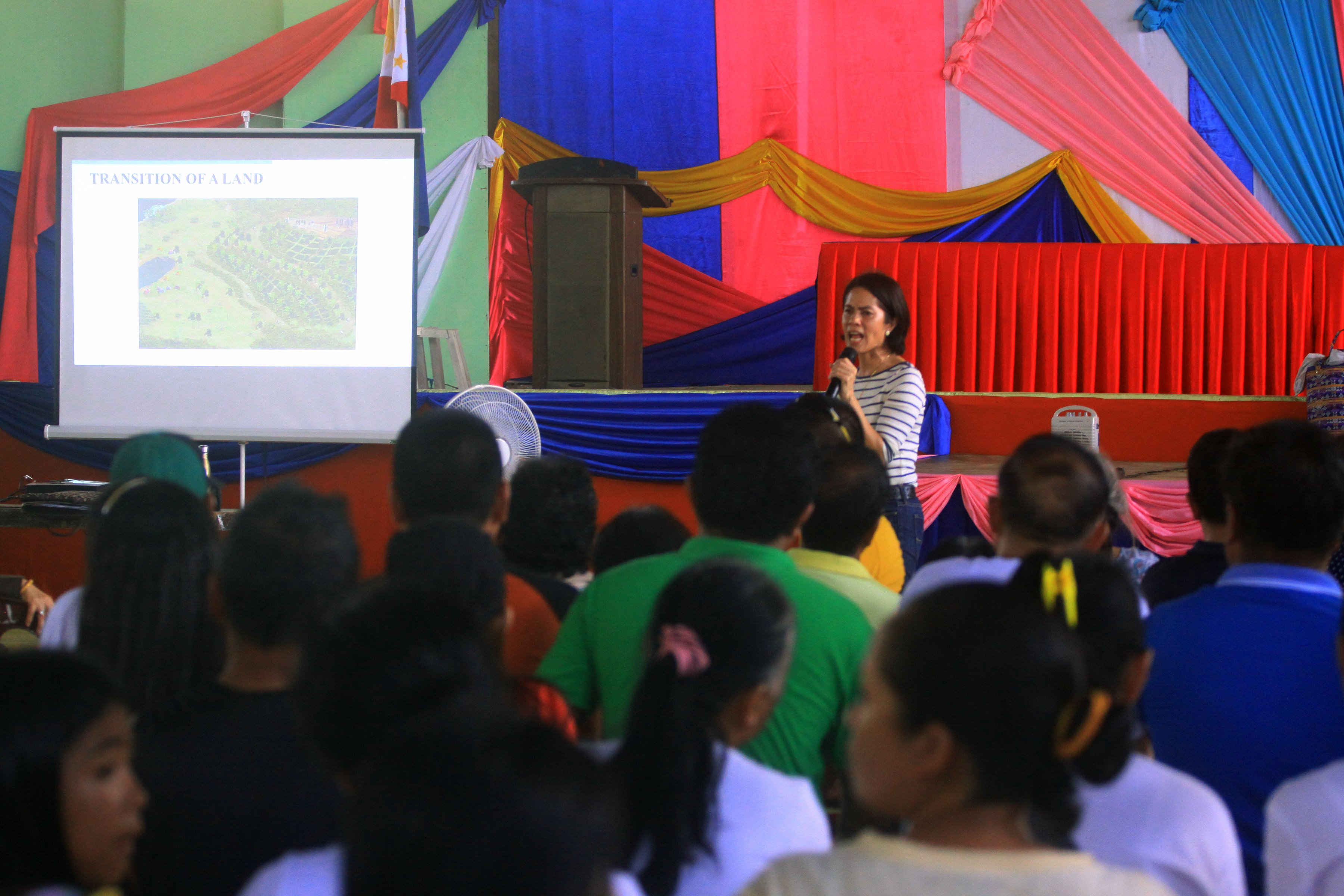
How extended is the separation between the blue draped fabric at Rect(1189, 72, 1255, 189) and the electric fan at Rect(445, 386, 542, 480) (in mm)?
4771

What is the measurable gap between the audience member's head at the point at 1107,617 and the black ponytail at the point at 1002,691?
0.43 ft

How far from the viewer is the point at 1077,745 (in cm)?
78

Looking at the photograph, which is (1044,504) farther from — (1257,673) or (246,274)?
(246,274)

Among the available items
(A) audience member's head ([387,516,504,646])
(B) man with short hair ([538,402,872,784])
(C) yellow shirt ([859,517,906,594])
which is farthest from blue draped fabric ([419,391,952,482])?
(A) audience member's head ([387,516,504,646])

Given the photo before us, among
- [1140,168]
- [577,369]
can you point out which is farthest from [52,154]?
[1140,168]

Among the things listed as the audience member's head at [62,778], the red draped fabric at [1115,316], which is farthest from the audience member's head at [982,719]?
the red draped fabric at [1115,316]

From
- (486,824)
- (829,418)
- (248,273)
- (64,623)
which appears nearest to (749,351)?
(248,273)

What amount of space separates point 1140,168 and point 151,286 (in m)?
5.38

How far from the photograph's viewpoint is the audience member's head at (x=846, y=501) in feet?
5.74

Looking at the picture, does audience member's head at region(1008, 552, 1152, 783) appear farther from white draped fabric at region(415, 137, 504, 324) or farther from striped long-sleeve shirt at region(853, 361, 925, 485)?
white draped fabric at region(415, 137, 504, 324)

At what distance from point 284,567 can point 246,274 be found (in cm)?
312

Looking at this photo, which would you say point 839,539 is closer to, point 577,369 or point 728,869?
point 728,869

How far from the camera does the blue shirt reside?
1.26 meters

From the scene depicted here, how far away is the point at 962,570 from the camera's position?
61.2 inches
